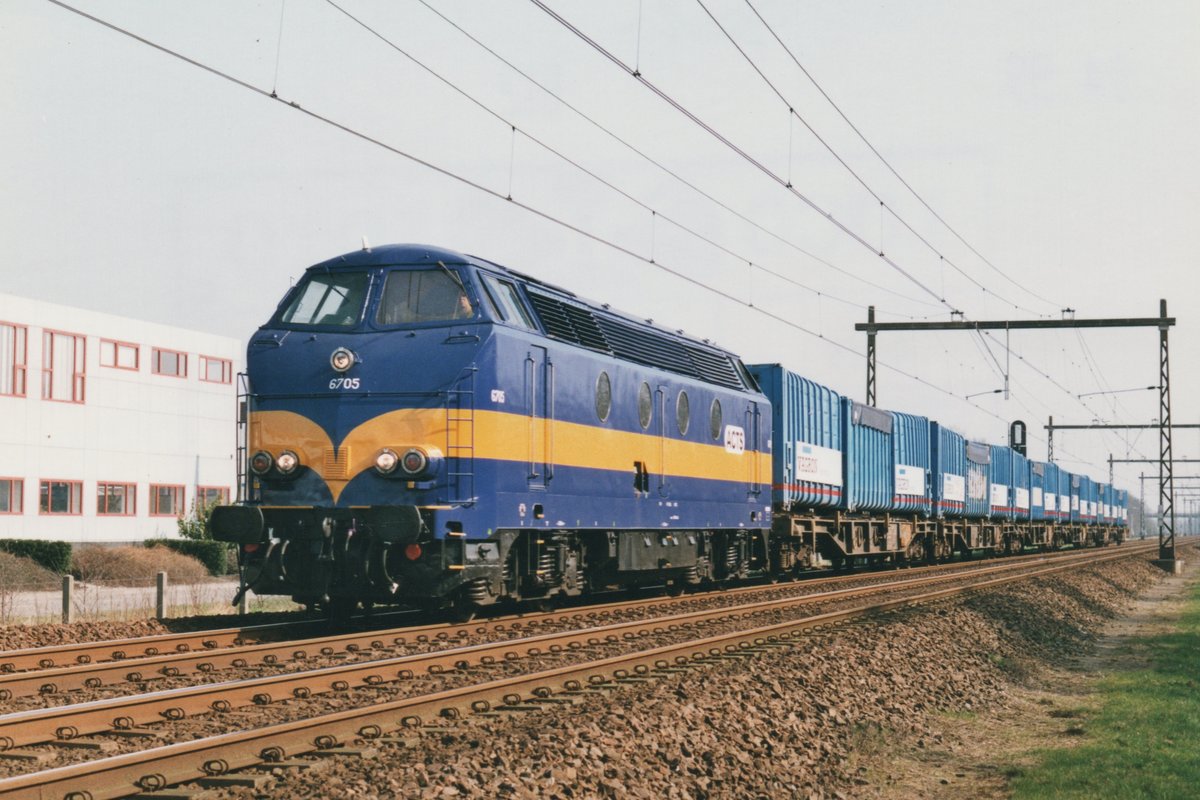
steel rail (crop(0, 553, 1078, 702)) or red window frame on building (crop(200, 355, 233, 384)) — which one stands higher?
red window frame on building (crop(200, 355, 233, 384))

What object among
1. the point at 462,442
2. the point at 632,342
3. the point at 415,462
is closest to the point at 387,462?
the point at 415,462

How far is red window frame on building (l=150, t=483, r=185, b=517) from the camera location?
162ft

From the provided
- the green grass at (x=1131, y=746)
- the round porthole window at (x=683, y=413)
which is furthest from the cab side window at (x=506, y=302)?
the green grass at (x=1131, y=746)

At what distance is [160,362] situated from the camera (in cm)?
4947

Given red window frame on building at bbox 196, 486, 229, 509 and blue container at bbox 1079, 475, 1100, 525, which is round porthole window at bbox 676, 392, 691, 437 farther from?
blue container at bbox 1079, 475, 1100, 525

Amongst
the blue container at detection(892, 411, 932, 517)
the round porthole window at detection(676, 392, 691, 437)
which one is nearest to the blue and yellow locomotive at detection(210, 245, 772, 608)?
the round porthole window at detection(676, 392, 691, 437)

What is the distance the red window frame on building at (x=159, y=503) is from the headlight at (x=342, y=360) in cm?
3800

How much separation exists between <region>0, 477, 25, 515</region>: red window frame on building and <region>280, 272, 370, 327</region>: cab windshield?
1267 inches

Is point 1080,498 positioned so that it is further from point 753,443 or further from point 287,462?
point 287,462

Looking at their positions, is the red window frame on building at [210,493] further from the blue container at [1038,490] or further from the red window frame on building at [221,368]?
the blue container at [1038,490]

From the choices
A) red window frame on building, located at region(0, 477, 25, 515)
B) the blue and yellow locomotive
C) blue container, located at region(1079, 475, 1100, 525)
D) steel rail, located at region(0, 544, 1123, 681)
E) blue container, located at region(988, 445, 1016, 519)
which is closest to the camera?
steel rail, located at region(0, 544, 1123, 681)

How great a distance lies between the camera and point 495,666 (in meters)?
12.1

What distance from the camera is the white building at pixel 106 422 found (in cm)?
4284

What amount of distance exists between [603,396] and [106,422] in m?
35.0
